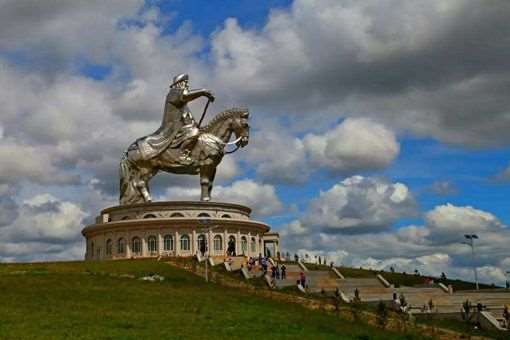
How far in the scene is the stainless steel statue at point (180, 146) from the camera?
64.9m

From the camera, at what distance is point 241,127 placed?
65.8 meters

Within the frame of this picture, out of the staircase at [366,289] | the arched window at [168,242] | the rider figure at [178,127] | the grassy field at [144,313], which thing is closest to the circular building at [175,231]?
the arched window at [168,242]

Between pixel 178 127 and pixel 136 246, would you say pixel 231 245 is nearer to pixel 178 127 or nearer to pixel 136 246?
pixel 136 246

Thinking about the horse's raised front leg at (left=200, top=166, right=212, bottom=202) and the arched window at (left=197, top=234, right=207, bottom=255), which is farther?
the horse's raised front leg at (left=200, top=166, right=212, bottom=202)

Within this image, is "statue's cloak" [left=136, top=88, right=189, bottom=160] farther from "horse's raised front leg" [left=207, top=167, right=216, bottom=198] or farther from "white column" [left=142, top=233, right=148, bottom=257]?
"white column" [left=142, top=233, right=148, bottom=257]

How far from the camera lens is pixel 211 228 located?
62344 millimetres

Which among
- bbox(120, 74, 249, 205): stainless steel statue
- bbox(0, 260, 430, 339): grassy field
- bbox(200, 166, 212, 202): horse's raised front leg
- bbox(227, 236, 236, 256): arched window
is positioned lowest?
bbox(0, 260, 430, 339): grassy field

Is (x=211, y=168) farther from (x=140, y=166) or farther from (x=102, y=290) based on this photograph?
(x=102, y=290)

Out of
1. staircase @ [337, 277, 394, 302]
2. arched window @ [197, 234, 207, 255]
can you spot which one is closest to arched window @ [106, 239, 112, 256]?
arched window @ [197, 234, 207, 255]

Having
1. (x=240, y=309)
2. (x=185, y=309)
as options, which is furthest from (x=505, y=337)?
(x=185, y=309)

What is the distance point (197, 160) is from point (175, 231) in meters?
6.70

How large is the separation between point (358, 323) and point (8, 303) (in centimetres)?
1316

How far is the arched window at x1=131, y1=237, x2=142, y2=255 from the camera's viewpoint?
209 feet

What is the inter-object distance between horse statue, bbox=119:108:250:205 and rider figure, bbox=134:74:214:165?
0.40m
